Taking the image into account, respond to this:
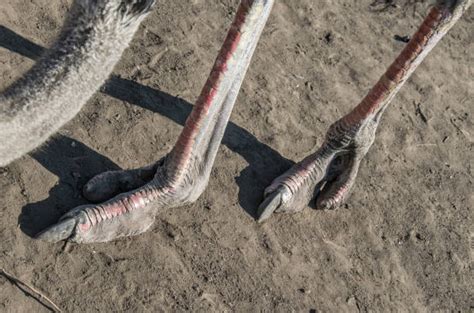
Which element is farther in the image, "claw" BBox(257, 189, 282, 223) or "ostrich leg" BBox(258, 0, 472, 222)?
"claw" BBox(257, 189, 282, 223)

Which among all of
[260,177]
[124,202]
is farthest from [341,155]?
[124,202]

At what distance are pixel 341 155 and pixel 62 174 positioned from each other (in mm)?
1681

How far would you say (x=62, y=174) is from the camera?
13.3 feet

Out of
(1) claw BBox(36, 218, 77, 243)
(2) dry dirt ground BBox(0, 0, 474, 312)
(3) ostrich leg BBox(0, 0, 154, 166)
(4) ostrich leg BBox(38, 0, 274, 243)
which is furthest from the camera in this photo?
(2) dry dirt ground BBox(0, 0, 474, 312)

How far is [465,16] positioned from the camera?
6195mm

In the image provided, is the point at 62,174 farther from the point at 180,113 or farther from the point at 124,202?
the point at 180,113

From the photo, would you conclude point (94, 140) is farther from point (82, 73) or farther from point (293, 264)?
point (82, 73)

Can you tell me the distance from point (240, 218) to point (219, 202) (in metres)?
0.16

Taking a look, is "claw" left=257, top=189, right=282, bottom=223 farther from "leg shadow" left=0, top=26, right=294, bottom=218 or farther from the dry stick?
the dry stick

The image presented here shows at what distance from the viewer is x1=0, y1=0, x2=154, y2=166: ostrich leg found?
2008 mm

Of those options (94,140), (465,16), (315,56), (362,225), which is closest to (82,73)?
(94,140)

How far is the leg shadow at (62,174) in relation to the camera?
12.6 ft

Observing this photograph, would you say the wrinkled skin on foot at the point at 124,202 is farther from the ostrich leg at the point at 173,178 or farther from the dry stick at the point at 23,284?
the dry stick at the point at 23,284

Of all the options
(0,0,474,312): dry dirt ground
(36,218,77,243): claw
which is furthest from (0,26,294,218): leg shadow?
(36,218,77,243): claw
